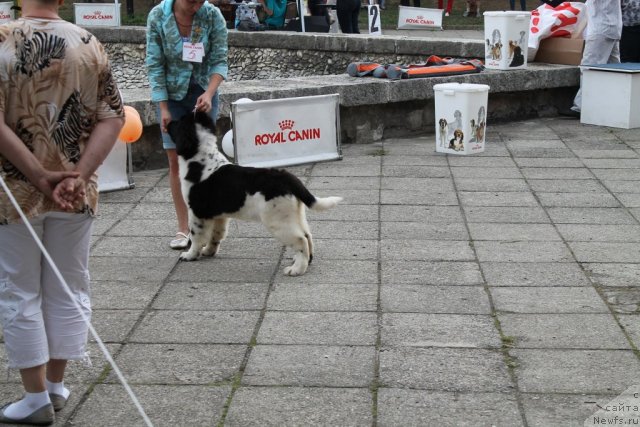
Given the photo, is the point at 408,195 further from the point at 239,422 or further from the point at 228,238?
the point at 239,422

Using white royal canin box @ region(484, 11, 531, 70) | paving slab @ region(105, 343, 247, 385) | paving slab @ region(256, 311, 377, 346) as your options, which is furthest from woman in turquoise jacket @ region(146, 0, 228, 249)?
white royal canin box @ region(484, 11, 531, 70)

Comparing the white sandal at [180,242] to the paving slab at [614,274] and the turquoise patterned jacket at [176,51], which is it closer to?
the turquoise patterned jacket at [176,51]

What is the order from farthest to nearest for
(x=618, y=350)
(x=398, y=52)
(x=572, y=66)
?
(x=398, y=52), (x=572, y=66), (x=618, y=350)

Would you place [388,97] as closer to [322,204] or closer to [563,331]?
[322,204]

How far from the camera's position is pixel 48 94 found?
357cm

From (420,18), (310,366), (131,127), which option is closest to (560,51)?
(131,127)

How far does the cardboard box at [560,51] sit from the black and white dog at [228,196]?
23.3 feet

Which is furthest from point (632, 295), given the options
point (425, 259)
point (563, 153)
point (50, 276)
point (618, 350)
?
point (563, 153)

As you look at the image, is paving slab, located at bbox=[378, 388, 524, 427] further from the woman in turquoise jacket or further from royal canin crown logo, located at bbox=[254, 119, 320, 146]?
royal canin crown logo, located at bbox=[254, 119, 320, 146]

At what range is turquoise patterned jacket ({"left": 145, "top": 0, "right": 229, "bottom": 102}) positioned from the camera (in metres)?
6.17

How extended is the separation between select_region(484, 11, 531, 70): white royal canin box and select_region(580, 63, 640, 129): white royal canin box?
0.77 m

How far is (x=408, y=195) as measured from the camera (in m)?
7.89

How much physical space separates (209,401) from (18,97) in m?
1.46

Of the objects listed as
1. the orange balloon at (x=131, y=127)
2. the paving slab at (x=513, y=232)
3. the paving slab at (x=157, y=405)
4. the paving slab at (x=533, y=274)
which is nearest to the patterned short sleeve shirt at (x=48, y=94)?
the paving slab at (x=157, y=405)
